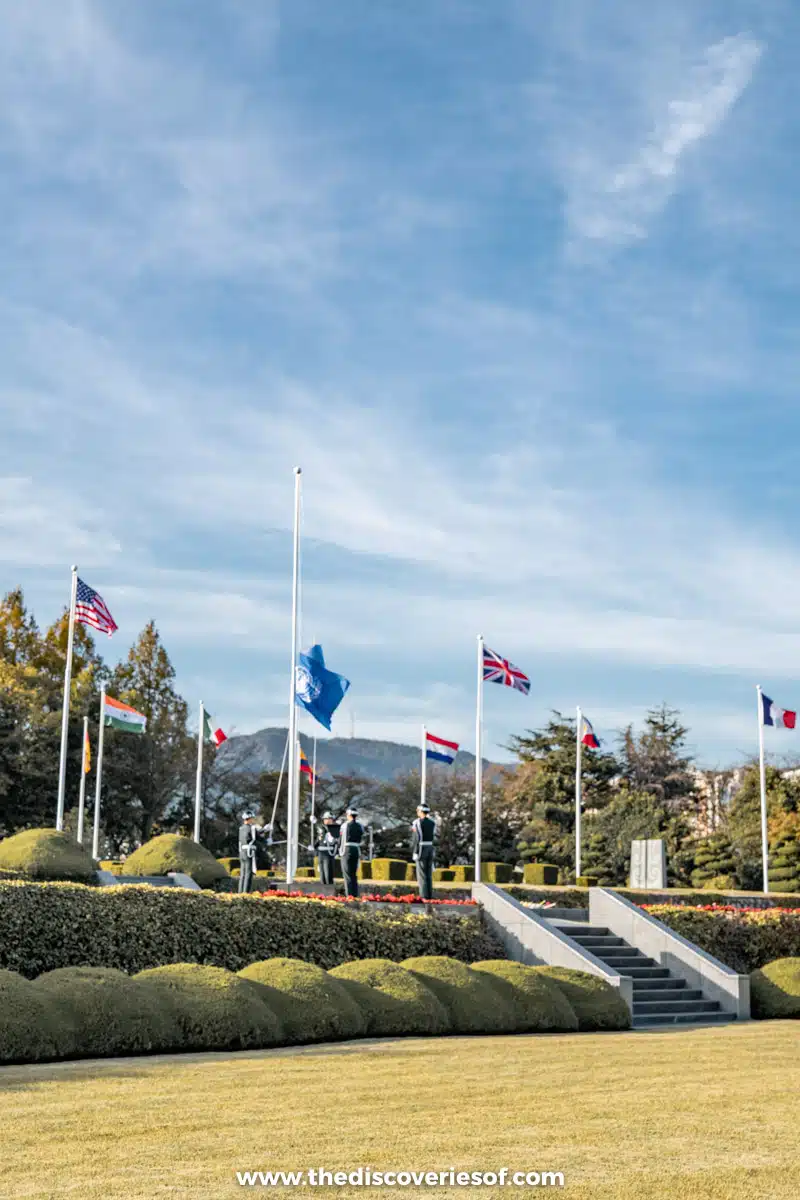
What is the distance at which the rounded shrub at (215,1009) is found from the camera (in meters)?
11.6

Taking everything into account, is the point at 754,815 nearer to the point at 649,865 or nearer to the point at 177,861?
the point at 649,865

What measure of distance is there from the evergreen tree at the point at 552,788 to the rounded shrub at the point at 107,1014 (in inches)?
1743

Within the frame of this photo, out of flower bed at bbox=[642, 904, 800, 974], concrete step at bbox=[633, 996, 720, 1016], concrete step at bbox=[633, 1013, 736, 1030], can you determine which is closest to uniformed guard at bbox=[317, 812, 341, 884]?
flower bed at bbox=[642, 904, 800, 974]

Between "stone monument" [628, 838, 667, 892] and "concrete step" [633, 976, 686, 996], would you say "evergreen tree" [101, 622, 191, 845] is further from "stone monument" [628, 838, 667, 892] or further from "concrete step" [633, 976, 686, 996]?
"concrete step" [633, 976, 686, 996]

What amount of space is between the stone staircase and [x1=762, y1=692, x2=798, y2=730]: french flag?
18.1 m

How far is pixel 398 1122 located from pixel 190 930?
30.0 feet

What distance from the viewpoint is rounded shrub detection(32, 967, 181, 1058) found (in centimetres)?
1079

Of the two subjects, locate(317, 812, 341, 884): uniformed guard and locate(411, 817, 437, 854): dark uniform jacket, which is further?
locate(317, 812, 341, 884): uniformed guard

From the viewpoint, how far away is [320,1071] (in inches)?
400

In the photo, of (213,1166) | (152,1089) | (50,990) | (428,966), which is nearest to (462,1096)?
(152,1089)

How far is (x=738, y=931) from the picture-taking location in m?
22.9

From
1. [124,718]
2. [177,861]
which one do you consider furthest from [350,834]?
[124,718]

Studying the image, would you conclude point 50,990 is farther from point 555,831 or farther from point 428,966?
point 555,831

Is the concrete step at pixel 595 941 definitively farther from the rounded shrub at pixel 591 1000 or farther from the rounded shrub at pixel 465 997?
the rounded shrub at pixel 465 997
